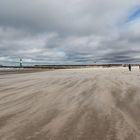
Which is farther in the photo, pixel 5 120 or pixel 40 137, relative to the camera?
pixel 5 120

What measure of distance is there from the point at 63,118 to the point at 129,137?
2.11 meters

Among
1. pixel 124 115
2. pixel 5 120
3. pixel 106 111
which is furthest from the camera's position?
pixel 106 111

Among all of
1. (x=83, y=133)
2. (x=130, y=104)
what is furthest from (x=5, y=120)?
(x=130, y=104)

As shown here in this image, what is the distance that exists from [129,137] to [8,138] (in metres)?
2.53

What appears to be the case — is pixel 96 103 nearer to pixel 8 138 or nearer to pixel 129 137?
pixel 129 137

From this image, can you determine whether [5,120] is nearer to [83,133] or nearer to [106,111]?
[83,133]

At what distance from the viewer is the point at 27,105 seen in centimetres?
829

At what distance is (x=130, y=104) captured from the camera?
833 centimetres

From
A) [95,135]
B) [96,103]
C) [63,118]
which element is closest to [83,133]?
[95,135]

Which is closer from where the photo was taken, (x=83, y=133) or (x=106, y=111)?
(x=83, y=133)

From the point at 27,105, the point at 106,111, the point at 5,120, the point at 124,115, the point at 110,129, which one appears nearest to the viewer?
the point at 110,129

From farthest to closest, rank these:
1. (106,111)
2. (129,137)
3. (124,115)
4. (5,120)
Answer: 1. (106,111)
2. (124,115)
3. (5,120)
4. (129,137)

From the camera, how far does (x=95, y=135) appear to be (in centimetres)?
499

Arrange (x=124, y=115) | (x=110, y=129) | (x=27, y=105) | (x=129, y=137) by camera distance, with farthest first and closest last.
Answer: (x=27, y=105), (x=124, y=115), (x=110, y=129), (x=129, y=137)
